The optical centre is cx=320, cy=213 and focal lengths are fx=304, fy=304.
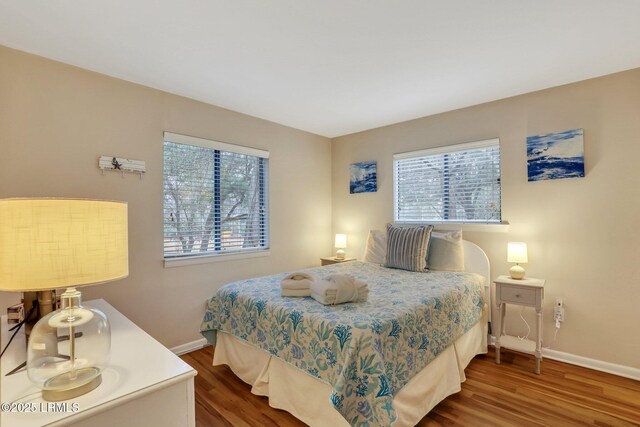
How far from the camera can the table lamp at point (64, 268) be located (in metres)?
0.84

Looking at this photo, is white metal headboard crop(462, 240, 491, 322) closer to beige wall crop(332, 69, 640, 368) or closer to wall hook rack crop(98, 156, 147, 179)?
beige wall crop(332, 69, 640, 368)

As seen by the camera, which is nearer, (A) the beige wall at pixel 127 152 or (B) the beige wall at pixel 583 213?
(A) the beige wall at pixel 127 152

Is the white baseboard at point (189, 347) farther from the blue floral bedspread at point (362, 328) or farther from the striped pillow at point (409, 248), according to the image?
the striped pillow at point (409, 248)

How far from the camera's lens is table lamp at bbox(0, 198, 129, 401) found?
842 mm

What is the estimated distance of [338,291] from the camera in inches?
77.2

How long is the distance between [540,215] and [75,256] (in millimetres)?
3397

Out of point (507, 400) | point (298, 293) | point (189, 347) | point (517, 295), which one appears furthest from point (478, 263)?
point (189, 347)

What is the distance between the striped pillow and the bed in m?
0.29

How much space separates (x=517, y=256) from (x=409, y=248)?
0.94 m

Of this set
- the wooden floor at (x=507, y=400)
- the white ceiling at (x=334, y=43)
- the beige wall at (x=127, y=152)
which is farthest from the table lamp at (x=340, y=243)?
the wooden floor at (x=507, y=400)

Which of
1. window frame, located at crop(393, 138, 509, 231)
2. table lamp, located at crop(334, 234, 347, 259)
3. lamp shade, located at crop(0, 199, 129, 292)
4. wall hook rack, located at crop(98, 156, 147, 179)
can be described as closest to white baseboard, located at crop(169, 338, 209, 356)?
wall hook rack, located at crop(98, 156, 147, 179)

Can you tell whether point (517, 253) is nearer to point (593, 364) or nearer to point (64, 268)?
point (593, 364)

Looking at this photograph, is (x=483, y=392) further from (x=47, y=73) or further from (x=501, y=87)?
(x=47, y=73)

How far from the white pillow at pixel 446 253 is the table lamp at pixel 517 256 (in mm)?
417
